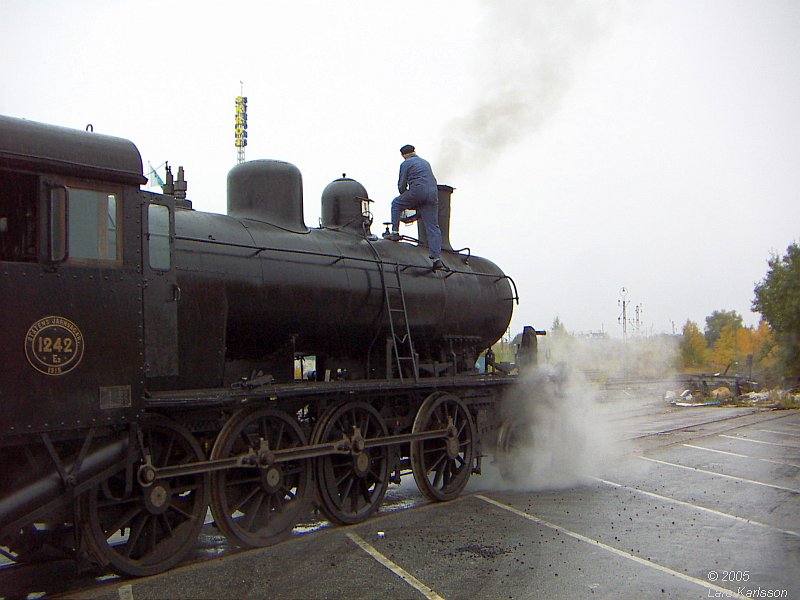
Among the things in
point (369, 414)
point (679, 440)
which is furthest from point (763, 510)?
point (679, 440)

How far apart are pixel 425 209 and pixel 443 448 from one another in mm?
3317

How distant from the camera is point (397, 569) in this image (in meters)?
5.86

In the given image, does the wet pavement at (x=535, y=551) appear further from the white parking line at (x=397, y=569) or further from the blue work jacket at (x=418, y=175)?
the blue work jacket at (x=418, y=175)

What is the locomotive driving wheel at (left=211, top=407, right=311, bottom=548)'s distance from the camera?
6.23m

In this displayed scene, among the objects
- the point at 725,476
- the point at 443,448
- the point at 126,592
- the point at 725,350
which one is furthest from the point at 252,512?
the point at 725,350

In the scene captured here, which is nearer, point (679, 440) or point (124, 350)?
point (124, 350)

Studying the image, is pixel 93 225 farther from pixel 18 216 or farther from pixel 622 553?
pixel 622 553

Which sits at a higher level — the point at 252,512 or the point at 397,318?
the point at 397,318

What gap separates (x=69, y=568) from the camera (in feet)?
20.1

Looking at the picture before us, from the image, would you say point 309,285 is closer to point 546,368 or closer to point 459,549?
point 459,549

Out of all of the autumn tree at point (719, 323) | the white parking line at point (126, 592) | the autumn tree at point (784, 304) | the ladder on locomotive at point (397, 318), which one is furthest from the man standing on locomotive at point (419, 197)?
the autumn tree at point (719, 323)

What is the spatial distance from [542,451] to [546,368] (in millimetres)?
1352

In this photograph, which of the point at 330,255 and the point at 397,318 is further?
the point at 397,318

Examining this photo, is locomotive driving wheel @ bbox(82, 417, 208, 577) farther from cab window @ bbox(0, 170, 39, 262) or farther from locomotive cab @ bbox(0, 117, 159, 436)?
cab window @ bbox(0, 170, 39, 262)
